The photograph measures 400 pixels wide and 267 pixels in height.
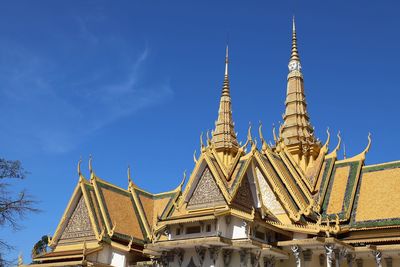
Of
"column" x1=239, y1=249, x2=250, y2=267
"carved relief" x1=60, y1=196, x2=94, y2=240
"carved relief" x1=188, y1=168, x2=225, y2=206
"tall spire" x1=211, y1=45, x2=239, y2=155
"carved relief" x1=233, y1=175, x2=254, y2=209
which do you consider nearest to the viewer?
"column" x1=239, y1=249, x2=250, y2=267

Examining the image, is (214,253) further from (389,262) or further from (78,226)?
(78,226)

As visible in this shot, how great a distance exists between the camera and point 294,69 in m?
31.1

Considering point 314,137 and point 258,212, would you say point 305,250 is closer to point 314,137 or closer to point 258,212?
point 258,212

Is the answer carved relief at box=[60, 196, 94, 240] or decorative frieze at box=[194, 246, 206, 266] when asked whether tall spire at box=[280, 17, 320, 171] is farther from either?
carved relief at box=[60, 196, 94, 240]

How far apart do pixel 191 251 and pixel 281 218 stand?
394 centimetres

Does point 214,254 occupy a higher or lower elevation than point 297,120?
lower

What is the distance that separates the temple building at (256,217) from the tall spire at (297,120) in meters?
0.10

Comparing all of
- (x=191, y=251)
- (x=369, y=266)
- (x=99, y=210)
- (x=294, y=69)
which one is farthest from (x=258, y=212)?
(x=294, y=69)

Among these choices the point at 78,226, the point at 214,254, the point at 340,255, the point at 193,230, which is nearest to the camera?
the point at 340,255

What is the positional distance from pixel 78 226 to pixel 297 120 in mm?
12529

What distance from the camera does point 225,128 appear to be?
3969 cm

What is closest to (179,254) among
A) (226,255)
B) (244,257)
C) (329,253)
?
(226,255)

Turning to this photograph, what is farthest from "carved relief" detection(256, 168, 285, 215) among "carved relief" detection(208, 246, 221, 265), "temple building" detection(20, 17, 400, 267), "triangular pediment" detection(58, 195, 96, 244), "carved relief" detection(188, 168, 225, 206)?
"triangular pediment" detection(58, 195, 96, 244)

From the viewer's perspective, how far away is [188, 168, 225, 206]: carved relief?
21125mm
